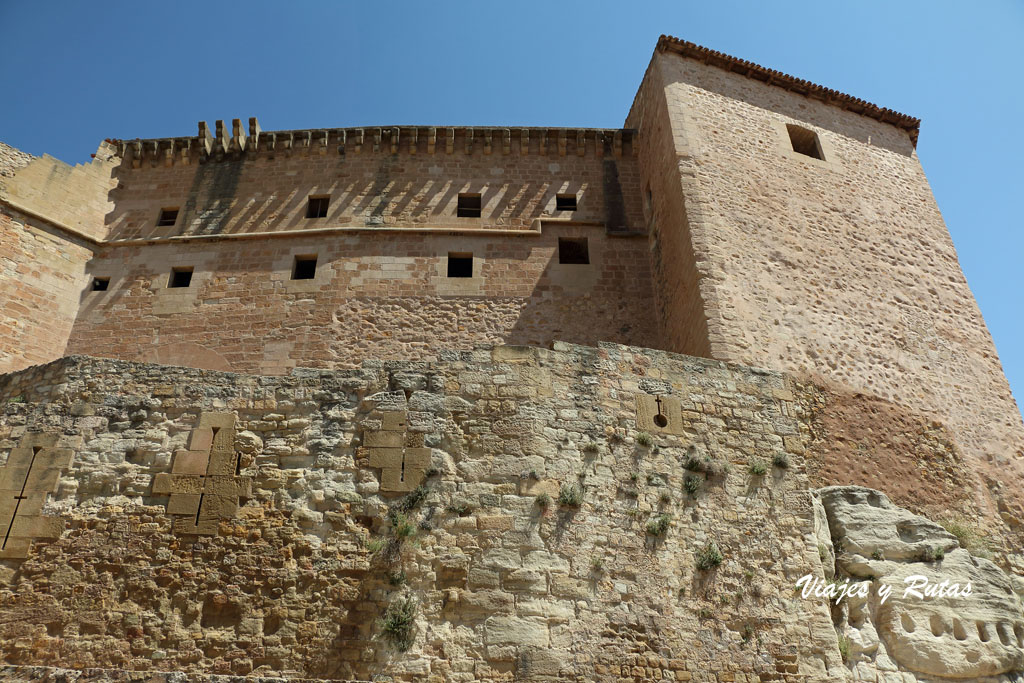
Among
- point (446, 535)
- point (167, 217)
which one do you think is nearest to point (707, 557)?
point (446, 535)

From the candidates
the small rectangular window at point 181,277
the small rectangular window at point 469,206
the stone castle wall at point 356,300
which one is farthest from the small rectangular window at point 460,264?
the small rectangular window at point 181,277

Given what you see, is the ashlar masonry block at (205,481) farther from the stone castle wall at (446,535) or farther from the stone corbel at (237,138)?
the stone corbel at (237,138)

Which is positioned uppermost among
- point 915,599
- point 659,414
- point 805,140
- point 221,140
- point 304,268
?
point 221,140

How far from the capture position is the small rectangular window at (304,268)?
43.4 feet

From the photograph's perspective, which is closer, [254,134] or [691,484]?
[691,484]

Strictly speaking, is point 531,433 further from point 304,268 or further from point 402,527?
point 304,268

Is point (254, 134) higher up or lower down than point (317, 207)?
higher up

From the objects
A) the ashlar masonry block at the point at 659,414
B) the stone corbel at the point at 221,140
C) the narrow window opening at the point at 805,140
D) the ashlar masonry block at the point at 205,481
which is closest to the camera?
the ashlar masonry block at the point at 205,481

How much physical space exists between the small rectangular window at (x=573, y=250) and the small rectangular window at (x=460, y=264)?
1.63 meters

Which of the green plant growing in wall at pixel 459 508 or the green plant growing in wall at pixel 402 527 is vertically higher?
the green plant growing in wall at pixel 459 508

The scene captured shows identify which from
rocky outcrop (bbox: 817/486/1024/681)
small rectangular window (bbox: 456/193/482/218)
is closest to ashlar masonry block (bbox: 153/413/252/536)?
rocky outcrop (bbox: 817/486/1024/681)

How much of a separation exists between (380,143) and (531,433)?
29.6 feet

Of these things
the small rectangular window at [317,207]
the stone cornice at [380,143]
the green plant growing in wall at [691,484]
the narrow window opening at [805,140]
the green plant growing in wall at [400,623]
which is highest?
the stone cornice at [380,143]

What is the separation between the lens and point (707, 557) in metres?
6.96
